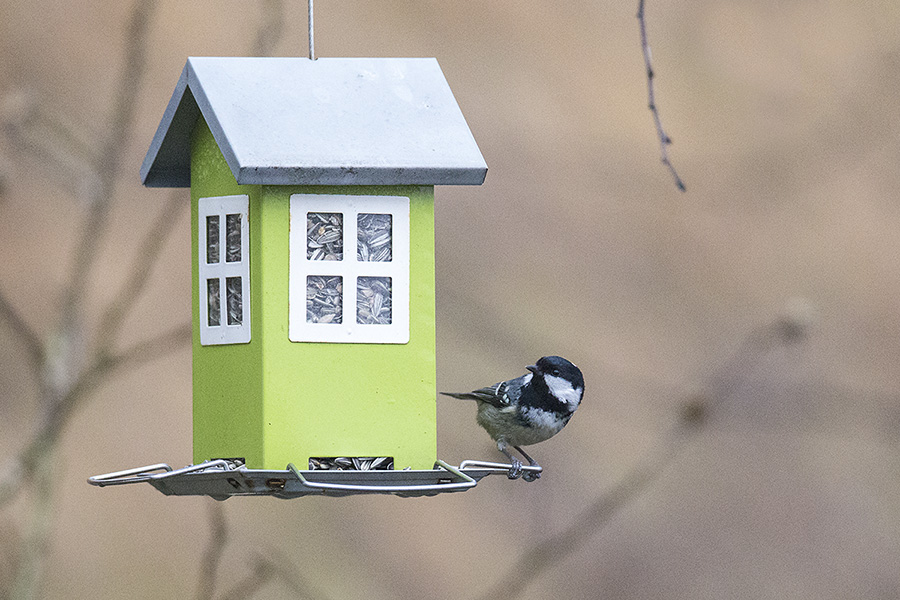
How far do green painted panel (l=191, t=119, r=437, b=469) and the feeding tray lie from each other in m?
0.16

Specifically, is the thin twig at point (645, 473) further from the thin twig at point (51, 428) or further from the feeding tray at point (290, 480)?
the feeding tray at point (290, 480)

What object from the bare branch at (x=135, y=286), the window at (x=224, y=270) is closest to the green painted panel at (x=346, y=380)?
the window at (x=224, y=270)

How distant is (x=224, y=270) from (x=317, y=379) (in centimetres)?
43

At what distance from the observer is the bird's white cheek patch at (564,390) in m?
4.11

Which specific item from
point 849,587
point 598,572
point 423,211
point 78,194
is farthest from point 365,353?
point 849,587

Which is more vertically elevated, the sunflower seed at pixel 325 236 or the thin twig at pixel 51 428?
the sunflower seed at pixel 325 236

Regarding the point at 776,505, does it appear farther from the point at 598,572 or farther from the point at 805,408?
the point at 598,572

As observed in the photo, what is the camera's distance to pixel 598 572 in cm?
648

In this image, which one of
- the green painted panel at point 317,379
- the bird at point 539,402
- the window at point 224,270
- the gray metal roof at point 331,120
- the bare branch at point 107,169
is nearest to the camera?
the gray metal roof at point 331,120

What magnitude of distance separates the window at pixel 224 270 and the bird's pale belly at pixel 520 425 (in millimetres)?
1155

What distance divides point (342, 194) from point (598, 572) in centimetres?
382

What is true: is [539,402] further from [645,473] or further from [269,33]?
[645,473]

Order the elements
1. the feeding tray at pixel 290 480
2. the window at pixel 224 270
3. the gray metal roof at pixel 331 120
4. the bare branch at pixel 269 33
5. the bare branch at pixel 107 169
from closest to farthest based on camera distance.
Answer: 1. the feeding tray at pixel 290 480
2. the gray metal roof at pixel 331 120
3. the window at pixel 224 270
4. the bare branch at pixel 269 33
5. the bare branch at pixel 107 169

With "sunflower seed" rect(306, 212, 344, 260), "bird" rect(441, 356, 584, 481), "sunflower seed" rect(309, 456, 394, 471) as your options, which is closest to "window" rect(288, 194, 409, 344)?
"sunflower seed" rect(306, 212, 344, 260)
